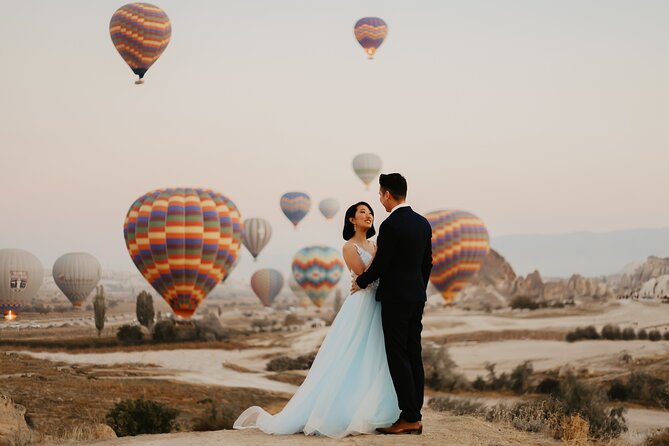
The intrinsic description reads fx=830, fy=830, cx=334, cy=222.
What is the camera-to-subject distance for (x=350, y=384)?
977cm

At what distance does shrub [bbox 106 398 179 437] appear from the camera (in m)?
21.0

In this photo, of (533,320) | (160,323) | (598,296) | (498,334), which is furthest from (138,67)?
(598,296)

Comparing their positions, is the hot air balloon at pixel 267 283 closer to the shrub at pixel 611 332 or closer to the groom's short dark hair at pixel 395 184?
the shrub at pixel 611 332

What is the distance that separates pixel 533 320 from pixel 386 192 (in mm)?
58296

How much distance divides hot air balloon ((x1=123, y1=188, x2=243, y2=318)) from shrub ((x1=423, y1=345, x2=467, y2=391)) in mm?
13005

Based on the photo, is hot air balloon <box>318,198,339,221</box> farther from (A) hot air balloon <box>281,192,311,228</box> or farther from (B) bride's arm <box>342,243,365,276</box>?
(B) bride's arm <box>342,243,365,276</box>

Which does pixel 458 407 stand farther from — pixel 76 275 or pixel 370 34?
pixel 76 275

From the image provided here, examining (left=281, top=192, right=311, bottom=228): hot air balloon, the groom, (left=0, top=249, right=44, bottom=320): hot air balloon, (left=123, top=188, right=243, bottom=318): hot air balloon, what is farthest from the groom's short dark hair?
(left=281, top=192, right=311, bottom=228): hot air balloon

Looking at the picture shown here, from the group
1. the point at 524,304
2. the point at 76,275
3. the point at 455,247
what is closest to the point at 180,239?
the point at 76,275

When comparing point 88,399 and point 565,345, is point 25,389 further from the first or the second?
point 565,345

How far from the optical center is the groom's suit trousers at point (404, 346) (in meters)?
9.24

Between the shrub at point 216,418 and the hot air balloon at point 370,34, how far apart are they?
37638 millimetres

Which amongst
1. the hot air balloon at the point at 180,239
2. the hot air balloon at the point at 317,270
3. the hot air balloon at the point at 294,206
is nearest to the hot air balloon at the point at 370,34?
the hot air balloon at the point at 317,270

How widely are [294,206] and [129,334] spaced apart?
28.0 m
